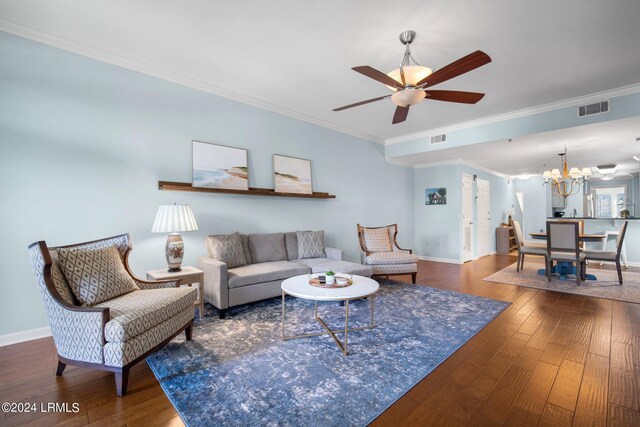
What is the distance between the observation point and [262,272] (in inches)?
129

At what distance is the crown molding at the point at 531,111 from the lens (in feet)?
11.9

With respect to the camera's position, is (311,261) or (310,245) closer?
(311,261)

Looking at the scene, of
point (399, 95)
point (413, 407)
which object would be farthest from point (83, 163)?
point (413, 407)

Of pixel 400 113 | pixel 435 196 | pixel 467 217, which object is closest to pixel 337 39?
pixel 400 113

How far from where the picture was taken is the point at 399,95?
2.47 meters

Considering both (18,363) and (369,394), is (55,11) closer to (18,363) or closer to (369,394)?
(18,363)

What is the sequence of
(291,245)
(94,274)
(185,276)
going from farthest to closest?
(291,245), (185,276), (94,274)

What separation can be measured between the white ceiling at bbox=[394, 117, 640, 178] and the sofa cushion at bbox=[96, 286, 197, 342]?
204 inches

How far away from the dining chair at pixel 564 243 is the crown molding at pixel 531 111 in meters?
1.78

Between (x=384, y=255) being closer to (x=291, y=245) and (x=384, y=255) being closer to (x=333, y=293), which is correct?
(x=291, y=245)

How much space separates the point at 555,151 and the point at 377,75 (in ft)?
17.6

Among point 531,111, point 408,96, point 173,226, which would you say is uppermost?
point 531,111

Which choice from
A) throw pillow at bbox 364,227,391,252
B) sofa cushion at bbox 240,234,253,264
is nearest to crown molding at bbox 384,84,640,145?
throw pillow at bbox 364,227,391,252

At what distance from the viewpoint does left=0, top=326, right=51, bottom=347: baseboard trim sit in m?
2.43
